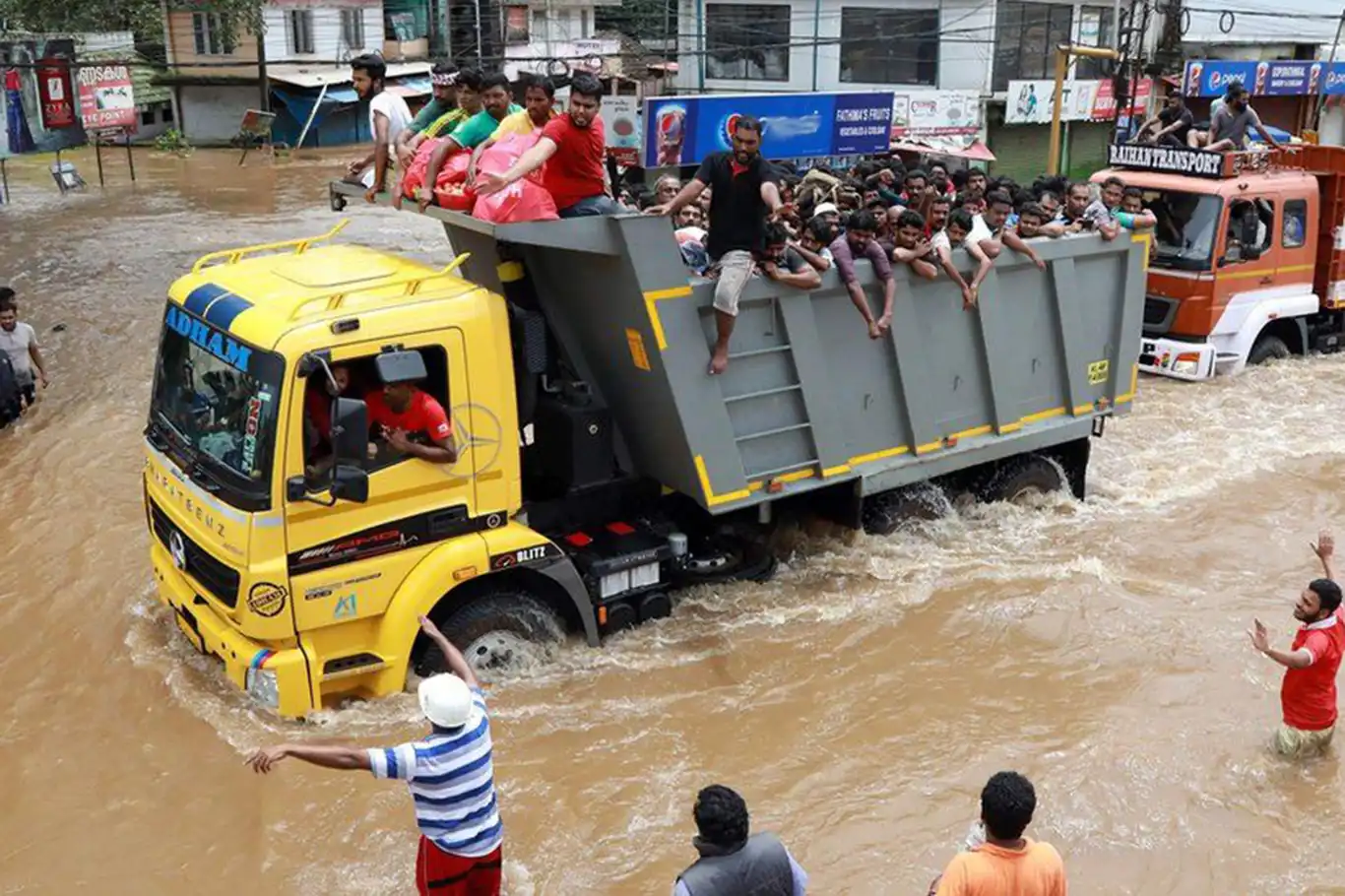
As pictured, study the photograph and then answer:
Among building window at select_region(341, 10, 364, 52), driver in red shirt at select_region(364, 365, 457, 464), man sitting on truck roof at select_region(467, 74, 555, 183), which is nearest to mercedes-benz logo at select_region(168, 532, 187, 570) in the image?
driver in red shirt at select_region(364, 365, 457, 464)

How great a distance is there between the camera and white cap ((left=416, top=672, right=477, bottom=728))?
12.9ft

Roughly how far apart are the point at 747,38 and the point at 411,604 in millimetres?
26487

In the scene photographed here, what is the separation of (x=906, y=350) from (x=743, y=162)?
164 centimetres

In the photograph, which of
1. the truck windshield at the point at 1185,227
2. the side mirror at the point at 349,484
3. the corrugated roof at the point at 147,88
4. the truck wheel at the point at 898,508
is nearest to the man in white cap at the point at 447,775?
the side mirror at the point at 349,484

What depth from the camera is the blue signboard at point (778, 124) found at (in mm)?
21641

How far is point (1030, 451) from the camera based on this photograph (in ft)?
28.1

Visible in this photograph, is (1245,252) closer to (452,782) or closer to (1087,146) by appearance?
(452,782)

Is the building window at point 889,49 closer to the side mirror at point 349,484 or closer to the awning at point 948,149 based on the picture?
the awning at point 948,149

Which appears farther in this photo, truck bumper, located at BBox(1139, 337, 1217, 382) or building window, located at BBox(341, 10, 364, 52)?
building window, located at BBox(341, 10, 364, 52)

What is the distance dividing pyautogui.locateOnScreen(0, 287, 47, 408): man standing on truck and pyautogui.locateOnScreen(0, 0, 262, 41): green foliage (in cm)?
2132

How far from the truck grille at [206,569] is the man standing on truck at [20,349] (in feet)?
16.8

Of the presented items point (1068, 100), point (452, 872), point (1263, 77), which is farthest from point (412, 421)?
point (1068, 100)

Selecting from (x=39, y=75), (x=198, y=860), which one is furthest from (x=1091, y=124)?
(x=198, y=860)

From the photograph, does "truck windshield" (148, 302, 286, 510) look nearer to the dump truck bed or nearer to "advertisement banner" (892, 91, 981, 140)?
the dump truck bed
